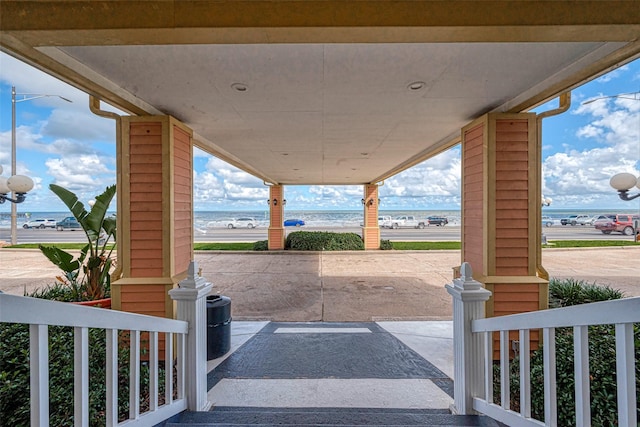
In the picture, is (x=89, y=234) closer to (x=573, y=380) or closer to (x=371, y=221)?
(x=573, y=380)

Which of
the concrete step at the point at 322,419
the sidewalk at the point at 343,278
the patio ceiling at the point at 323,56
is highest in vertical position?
the patio ceiling at the point at 323,56

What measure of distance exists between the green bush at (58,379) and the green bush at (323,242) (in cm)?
1010

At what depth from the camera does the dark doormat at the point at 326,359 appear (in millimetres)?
3189

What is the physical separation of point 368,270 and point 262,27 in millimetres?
8197

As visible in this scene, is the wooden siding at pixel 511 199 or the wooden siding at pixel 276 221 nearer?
the wooden siding at pixel 511 199

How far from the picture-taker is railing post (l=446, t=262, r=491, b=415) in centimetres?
223

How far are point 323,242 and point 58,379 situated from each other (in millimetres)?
11333

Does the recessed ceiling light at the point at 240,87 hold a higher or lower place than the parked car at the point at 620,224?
higher

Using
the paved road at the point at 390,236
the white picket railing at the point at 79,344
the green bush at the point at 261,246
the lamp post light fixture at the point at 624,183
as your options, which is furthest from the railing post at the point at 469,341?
the paved road at the point at 390,236

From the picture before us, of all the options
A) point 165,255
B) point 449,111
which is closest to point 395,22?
point 449,111

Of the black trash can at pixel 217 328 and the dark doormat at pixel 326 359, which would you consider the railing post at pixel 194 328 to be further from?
the black trash can at pixel 217 328

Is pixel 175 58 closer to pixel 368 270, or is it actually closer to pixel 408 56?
pixel 408 56

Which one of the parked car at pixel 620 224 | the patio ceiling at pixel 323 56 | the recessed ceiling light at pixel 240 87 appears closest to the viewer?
the patio ceiling at pixel 323 56

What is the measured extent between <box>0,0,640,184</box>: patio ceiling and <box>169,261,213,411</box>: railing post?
164 cm
